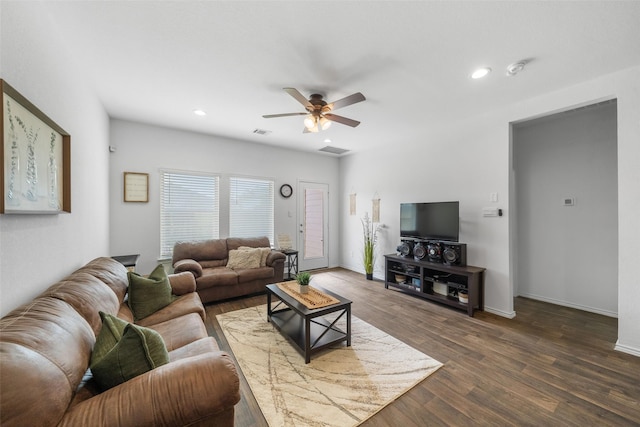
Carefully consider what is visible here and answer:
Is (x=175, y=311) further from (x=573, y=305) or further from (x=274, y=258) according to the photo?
(x=573, y=305)

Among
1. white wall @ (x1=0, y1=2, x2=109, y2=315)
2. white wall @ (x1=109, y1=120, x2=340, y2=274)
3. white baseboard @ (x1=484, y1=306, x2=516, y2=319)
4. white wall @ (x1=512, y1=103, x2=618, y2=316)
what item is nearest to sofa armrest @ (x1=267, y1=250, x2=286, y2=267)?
white wall @ (x1=109, y1=120, x2=340, y2=274)

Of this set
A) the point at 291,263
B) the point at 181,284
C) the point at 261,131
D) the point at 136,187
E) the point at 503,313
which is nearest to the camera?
the point at 181,284

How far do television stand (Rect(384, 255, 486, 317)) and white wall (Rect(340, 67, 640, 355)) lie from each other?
0.28 meters

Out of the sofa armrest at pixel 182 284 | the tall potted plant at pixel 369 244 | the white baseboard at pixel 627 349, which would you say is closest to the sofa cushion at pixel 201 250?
the sofa armrest at pixel 182 284

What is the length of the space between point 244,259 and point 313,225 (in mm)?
2149

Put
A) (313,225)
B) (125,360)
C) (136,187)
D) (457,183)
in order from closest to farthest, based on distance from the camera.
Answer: (125,360)
(457,183)
(136,187)
(313,225)

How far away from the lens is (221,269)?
385 cm

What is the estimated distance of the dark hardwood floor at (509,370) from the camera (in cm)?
164

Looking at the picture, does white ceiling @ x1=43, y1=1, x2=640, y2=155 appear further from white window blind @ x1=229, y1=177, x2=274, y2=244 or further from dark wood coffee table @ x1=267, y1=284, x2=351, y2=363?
dark wood coffee table @ x1=267, y1=284, x2=351, y2=363

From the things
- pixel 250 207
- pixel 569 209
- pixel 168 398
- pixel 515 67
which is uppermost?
pixel 515 67

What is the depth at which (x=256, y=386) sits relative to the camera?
6.26 ft

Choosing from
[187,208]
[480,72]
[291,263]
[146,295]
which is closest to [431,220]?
[480,72]

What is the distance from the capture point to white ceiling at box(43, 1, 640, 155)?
1.71m

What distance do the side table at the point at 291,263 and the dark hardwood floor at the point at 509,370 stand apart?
1.41 metres
